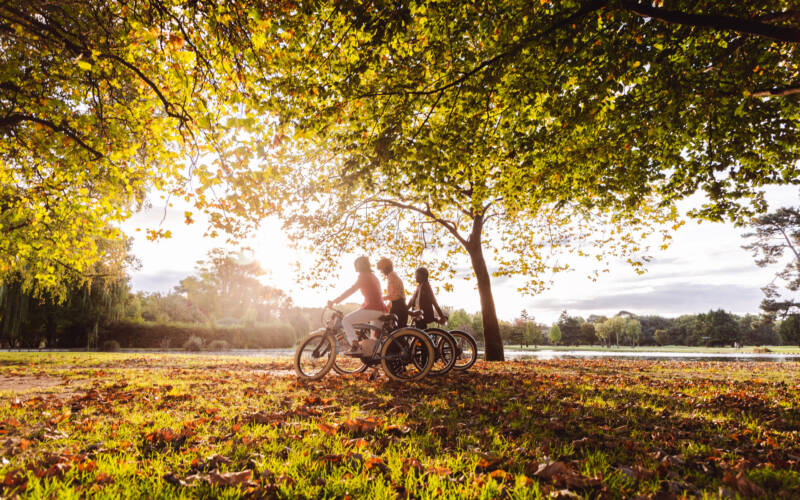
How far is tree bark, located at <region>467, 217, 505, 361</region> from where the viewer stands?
13555mm

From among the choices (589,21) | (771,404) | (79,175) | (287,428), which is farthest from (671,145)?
(79,175)

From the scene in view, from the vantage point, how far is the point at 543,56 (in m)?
6.61

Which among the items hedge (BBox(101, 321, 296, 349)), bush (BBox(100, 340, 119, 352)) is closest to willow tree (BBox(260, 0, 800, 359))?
bush (BBox(100, 340, 119, 352))

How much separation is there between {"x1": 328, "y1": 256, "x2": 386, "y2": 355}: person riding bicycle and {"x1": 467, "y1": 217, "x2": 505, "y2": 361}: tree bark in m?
7.58

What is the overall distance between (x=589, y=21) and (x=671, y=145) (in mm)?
4583

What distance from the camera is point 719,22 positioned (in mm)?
5750

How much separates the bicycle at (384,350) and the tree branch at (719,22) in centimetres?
621

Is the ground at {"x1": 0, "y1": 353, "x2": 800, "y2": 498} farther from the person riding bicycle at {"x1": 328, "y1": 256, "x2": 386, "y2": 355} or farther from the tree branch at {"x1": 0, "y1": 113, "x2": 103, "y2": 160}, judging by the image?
the tree branch at {"x1": 0, "y1": 113, "x2": 103, "y2": 160}

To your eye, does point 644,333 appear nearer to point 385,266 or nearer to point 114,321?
point 114,321

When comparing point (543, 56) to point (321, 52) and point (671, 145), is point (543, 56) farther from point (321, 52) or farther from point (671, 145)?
point (671, 145)

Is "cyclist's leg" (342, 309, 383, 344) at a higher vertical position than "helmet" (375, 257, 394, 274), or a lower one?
lower

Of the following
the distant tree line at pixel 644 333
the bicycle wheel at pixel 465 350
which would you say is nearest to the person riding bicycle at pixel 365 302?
the bicycle wheel at pixel 465 350

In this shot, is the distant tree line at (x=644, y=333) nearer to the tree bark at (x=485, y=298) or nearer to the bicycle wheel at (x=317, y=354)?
the tree bark at (x=485, y=298)

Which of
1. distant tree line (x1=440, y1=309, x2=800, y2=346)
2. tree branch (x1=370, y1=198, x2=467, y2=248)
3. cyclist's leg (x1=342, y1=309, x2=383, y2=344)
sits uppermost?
tree branch (x1=370, y1=198, x2=467, y2=248)
